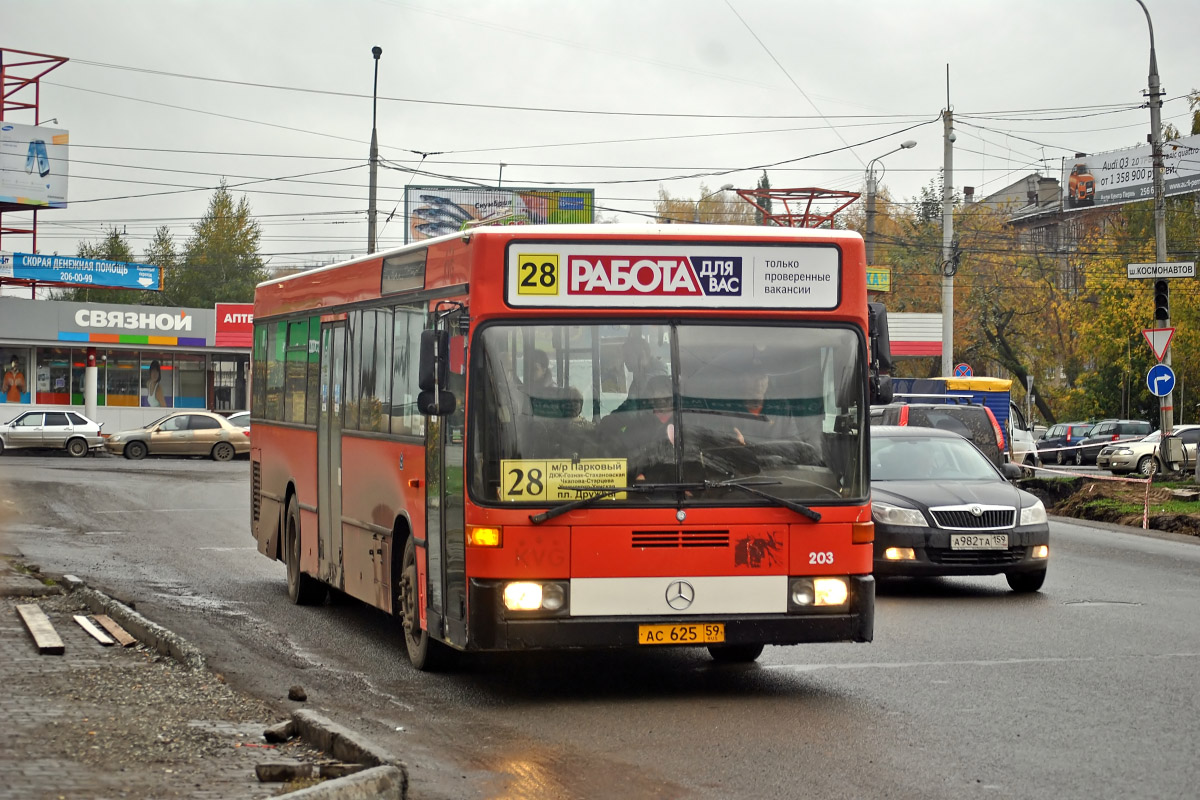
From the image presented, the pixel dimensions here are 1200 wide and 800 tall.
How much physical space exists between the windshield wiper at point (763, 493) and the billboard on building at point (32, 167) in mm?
50838

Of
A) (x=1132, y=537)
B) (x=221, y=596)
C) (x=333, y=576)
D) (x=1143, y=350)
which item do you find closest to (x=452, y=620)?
(x=333, y=576)

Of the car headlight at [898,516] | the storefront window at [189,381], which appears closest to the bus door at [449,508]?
the car headlight at [898,516]

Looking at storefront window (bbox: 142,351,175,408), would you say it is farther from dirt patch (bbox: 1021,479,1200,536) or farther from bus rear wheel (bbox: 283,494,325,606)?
bus rear wheel (bbox: 283,494,325,606)

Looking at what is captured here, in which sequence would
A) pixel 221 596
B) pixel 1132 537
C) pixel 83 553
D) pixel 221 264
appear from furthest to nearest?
pixel 221 264 → pixel 1132 537 → pixel 83 553 → pixel 221 596

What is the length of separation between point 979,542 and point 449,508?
22.3ft

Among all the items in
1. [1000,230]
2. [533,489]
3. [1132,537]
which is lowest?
[1132,537]

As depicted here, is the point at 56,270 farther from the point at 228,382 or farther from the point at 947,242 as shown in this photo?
the point at 947,242

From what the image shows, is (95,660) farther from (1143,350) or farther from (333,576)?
(1143,350)

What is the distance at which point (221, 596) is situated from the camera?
1448 centimetres

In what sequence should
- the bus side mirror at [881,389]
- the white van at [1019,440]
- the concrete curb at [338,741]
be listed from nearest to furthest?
the concrete curb at [338,741] → the bus side mirror at [881,389] → the white van at [1019,440]

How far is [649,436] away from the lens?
28.6 ft

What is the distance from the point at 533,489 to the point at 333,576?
4140 millimetres

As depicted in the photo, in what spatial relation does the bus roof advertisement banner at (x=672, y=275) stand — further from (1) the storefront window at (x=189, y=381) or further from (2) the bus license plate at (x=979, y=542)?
(1) the storefront window at (x=189, y=381)

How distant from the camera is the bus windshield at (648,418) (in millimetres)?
8664
